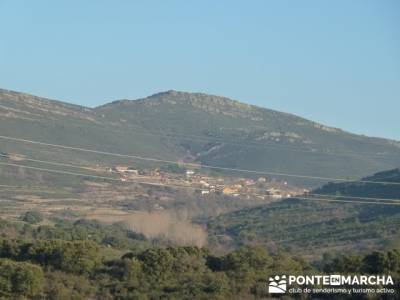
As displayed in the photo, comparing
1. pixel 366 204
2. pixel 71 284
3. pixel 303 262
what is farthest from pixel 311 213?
pixel 71 284

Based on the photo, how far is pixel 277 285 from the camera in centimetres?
5909

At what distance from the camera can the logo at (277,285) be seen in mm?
58031

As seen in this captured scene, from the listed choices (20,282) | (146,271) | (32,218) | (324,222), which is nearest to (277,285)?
(146,271)

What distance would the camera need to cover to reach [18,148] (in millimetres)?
192250

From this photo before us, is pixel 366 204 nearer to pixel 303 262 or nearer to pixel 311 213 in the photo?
pixel 311 213

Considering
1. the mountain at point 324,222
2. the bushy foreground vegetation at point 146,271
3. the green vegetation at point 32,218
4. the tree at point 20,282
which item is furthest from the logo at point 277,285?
the green vegetation at point 32,218

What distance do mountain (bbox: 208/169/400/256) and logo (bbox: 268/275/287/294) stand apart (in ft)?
134

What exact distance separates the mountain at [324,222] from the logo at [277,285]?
40.7 meters

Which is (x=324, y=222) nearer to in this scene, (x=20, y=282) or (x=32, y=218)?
(x=32, y=218)

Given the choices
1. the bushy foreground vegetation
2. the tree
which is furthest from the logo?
the tree

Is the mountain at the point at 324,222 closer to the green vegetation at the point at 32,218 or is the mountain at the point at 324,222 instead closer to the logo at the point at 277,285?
the green vegetation at the point at 32,218

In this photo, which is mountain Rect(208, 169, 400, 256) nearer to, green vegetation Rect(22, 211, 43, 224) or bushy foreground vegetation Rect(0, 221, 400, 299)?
green vegetation Rect(22, 211, 43, 224)

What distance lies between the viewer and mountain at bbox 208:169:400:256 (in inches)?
4879

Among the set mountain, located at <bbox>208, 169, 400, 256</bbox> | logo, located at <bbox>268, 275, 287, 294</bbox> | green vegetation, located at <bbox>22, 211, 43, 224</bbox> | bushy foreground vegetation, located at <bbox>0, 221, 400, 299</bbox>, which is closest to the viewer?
bushy foreground vegetation, located at <bbox>0, 221, 400, 299</bbox>
